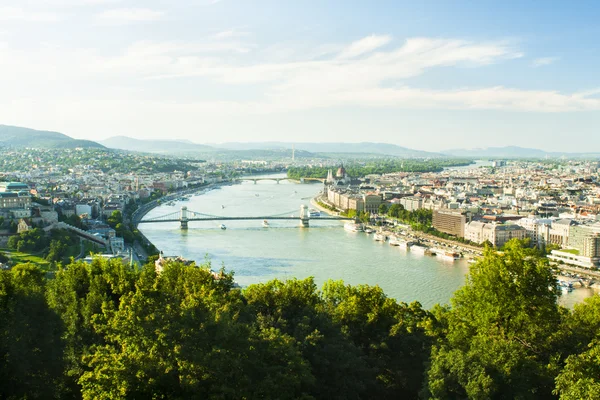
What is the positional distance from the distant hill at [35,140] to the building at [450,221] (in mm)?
43633

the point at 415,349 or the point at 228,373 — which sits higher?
the point at 228,373

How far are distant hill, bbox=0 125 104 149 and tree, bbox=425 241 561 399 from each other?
5321cm

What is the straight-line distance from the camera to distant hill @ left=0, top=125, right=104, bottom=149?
178ft

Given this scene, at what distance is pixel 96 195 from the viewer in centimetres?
2075

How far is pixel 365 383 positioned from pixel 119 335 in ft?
4.64

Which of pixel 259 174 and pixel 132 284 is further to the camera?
pixel 259 174

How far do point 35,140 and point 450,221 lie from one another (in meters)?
52.0

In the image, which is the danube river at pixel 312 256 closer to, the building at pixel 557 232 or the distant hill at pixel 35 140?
the building at pixel 557 232

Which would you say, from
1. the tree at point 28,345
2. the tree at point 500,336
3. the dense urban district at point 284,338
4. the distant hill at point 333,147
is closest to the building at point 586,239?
the dense urban district at point 284,338

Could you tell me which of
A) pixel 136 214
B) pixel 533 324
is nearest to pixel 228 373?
pixel 533 324

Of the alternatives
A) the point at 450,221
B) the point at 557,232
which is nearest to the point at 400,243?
the point at 450,221

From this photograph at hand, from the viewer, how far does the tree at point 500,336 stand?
10.4 ft

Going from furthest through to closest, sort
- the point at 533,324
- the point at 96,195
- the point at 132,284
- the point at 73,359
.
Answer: the point at 96,195 → the point at 132,284 → the point at 533,324 → the point at 73,359

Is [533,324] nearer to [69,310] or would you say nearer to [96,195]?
[69,310]
